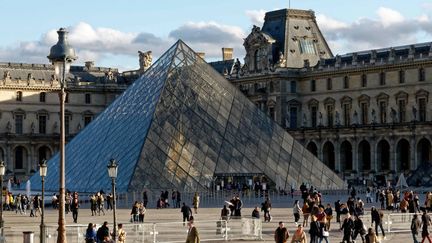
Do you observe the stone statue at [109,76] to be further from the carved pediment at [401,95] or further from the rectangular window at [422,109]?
the rectangular window at [422,109]

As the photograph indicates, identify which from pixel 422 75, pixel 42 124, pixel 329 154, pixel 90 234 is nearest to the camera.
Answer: pixel 90 234

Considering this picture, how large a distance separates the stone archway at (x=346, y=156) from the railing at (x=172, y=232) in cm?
5666

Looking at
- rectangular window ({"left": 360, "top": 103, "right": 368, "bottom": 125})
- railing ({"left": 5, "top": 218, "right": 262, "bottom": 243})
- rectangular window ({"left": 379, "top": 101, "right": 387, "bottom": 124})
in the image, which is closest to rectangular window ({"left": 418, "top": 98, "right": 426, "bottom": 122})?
rectangular window ({"left": 379, "top": 101, "right": 387, "bottom": 124})

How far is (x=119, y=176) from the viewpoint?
48000 mm

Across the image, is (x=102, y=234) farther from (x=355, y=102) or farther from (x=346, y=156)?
(x=346, y=156)

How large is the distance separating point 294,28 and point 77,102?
2195 centimetres

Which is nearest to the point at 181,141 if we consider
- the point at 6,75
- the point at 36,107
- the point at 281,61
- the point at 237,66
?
the point at 281,61

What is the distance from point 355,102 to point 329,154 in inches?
194

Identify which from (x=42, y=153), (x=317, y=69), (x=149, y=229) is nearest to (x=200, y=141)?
(x=149, y=229)

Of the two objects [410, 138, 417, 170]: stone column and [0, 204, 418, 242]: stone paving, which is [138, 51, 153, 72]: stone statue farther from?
[0, 204, 418, 242]: stone paving

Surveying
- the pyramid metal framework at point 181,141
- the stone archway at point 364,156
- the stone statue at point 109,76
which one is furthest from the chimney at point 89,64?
the pyramid metal framework at point 181,141

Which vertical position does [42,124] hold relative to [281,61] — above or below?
below

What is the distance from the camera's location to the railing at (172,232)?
26.0m

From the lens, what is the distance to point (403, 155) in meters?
81.8
